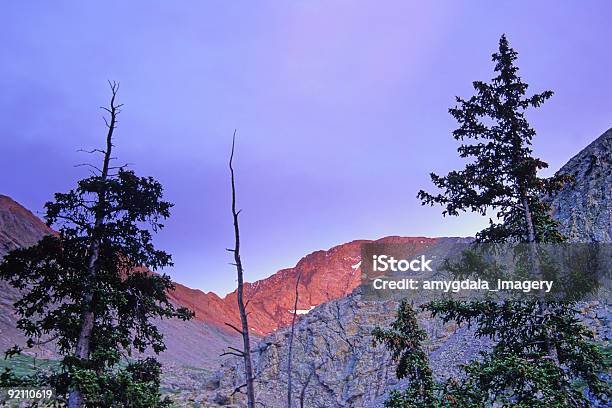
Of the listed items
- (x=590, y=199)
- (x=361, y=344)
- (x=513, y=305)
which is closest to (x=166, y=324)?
(x=361, y=344)

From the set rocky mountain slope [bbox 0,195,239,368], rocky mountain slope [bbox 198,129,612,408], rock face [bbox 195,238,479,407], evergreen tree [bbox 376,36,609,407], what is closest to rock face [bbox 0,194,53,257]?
rocky mountain slope [bbox 0,195,239,368]

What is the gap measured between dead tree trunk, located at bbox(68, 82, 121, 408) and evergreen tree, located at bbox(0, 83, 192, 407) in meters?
0.03

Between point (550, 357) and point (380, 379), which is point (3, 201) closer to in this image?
point (380, 379)

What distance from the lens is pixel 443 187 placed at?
37.6 ft

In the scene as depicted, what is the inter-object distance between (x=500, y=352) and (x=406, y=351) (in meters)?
9.98

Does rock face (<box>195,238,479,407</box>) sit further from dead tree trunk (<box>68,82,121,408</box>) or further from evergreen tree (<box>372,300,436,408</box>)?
dead tree trunk (<box>68,82,121,408</box>)

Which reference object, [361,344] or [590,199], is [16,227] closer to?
[361,344]

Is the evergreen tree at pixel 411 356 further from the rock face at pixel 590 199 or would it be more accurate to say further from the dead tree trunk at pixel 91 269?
the rock face at pixel 590 199

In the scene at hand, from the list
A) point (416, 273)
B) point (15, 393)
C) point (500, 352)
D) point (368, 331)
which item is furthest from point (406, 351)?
point (416, 273)

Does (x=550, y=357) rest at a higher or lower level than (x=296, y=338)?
higher

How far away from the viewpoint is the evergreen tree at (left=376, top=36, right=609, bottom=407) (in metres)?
9.31

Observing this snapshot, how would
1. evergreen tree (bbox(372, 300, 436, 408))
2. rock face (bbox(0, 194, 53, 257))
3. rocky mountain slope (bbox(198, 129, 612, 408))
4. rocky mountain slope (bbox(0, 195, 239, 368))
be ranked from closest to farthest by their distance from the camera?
evergreen tree (bbox(372, 300, 436, 408)) → rocky mountain slope (bbox(198, 129, 612, 408)) → rocky mountain slope (bbox(0, 195, 239, 368)) → rock face (bbox(0, 194, 53, 257))

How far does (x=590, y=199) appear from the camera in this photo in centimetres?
3756

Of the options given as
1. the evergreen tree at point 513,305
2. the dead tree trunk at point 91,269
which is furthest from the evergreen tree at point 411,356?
the dead tree trunk at point 91,269
